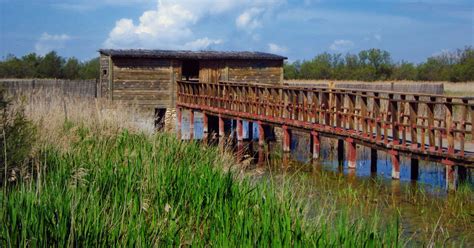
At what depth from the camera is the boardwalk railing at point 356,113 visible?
16.8 m

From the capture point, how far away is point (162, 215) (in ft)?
29.2

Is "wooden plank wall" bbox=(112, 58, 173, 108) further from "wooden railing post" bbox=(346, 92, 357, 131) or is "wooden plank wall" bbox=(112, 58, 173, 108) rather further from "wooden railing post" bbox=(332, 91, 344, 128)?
"wooden railing post" bbox=(346, 92, 357, 131)

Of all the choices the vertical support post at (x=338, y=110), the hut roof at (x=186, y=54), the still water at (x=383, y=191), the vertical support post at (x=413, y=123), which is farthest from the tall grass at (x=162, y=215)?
the hut roof at (x=186, y=54)

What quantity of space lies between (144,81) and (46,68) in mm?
29081

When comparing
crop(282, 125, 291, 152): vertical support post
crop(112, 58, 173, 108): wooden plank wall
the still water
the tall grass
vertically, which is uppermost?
crop(112, 58, 173, 108): wooden plank wall

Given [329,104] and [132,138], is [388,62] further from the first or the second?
[132,138]

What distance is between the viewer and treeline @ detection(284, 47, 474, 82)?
66875mm

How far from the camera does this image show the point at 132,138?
1591 cm

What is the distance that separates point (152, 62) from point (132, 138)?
1910cm

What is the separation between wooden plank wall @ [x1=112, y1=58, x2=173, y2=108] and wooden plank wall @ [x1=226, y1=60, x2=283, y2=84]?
281 cm

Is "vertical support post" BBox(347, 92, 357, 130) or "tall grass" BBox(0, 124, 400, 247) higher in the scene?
"vertical support post" BBox(347, 92, 357, 130)

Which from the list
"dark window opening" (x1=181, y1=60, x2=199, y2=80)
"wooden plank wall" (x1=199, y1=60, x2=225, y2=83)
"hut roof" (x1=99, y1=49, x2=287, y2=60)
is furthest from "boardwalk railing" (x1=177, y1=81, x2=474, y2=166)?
"dark window opening" (x1=181, y1=60, x2=199, y2=80)

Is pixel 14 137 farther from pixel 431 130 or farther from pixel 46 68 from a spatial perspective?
pixel 46 68

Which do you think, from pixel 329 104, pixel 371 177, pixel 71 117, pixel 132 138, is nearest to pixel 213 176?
pixel 132 138
